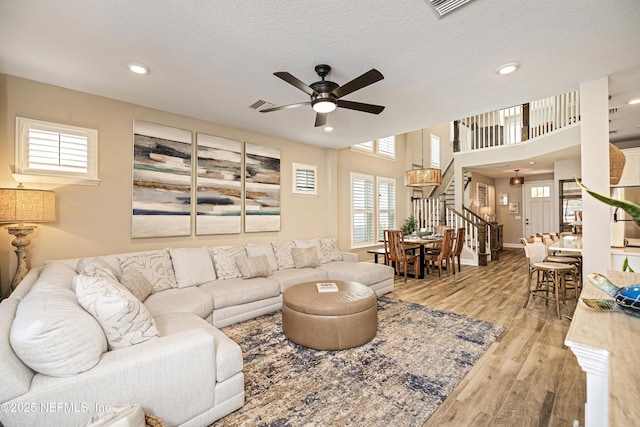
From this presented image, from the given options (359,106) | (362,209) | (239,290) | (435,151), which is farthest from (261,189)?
(435,151)

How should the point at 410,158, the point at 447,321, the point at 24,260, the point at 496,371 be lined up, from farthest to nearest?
the point at 410,158, the point at 447,321, the point at 24,260, the point at 496,371

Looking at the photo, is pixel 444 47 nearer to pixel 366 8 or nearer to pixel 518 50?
pixel 518 50

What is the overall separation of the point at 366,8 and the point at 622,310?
225 cm

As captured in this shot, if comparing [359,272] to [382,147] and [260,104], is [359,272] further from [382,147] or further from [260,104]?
[382,147]

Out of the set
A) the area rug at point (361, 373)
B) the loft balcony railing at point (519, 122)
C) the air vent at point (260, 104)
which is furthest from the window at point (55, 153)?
the loft balcony railing at point (519, 122)

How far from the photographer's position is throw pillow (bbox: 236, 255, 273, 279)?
3871mm

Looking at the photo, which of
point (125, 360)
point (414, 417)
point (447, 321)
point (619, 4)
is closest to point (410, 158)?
point (447, 321)

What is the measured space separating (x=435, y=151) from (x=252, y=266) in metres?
8.70

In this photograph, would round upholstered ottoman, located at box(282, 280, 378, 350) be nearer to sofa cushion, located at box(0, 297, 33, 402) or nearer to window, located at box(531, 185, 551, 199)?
sofa cushion, located at box(0, 297, 33, 402)

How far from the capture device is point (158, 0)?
186 cm

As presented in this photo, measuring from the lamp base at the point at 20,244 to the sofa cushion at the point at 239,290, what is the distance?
164cm

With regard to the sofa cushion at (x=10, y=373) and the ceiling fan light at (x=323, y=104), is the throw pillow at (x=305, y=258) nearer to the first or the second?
the ceiling fan light at (x=323, y=104)

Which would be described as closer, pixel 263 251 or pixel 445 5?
pixel 445 5

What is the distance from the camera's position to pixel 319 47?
7.89ft
